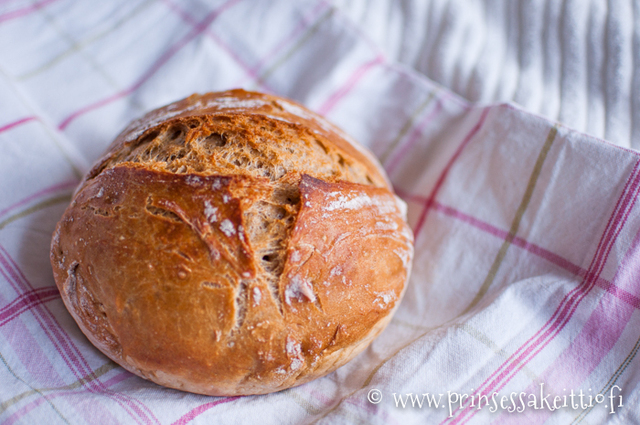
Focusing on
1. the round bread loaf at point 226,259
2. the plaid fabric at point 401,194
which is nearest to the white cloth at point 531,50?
the plaid fabric at point 401,194

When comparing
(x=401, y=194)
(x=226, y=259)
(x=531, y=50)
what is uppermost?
(x=226, y=259)

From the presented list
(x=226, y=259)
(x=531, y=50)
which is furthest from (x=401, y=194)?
(x=226, y=259)

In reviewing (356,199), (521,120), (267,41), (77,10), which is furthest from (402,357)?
(77,10)

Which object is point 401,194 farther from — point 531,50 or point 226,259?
point 226,259

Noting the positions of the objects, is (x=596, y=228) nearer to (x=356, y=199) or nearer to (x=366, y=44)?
(x=356, y=199)

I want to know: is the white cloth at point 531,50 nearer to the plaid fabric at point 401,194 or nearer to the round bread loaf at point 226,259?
the plaid fabric at point 401,194
